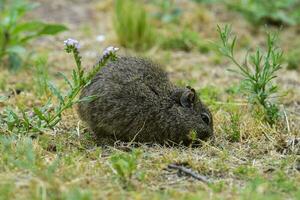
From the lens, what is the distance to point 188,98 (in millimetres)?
5668

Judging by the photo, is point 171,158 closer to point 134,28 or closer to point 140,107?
point 140,107

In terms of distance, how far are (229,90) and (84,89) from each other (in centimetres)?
233

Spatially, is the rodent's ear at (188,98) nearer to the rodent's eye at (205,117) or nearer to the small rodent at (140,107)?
the small rodent at (140,107)

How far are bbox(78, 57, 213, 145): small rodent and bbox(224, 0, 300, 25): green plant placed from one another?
504cm

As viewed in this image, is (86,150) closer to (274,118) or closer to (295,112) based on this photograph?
(274,118)

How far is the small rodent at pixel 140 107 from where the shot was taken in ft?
17.6

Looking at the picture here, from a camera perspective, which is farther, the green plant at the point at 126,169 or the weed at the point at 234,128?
the weed at the point at 234,128

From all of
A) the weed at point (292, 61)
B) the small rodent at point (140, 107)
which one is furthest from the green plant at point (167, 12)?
the small rodent at point (140, 107)

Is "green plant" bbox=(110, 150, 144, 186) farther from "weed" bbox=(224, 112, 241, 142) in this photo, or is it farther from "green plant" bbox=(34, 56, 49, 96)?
"green plant" bbox=(34, 56, 49, 96)

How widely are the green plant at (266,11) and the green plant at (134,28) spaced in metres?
2.12

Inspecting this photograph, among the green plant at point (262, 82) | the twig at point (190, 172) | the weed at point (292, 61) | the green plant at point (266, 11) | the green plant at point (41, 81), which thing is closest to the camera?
the twig at point (190, 172)

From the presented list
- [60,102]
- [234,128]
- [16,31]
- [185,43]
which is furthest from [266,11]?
[60,102]

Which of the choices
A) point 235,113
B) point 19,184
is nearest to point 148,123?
point 235,113

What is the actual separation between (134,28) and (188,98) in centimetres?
355
